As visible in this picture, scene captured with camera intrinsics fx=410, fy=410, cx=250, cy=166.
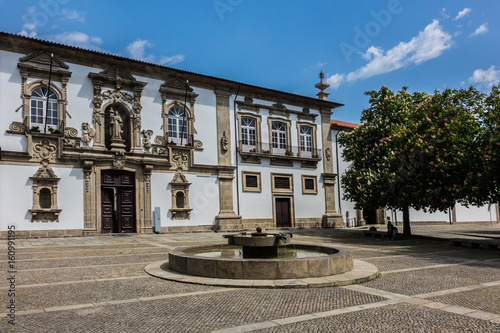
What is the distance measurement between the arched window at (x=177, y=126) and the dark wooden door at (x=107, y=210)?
15.3 ft

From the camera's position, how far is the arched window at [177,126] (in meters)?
24.5

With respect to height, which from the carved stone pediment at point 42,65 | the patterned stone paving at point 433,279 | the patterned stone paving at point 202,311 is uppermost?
the carved stone pediment at point 42,65

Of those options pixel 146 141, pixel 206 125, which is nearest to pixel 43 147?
pixel 146 141

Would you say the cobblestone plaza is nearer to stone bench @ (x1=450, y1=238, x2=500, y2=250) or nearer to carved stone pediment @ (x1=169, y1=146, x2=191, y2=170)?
stone bench @ (x1=450, y1=238, x2=500, y2=250)

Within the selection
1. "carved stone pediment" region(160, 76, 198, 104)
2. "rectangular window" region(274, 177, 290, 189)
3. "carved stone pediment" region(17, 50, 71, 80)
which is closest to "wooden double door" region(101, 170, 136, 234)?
"carved stone pediment" region(160, 76, 198, 104)

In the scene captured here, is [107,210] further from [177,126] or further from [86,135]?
[177,126]

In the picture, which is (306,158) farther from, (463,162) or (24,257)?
(24,257)

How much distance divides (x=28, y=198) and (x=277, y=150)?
15.8 meters

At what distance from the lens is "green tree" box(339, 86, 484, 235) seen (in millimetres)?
16500

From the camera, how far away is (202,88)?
25.9 m

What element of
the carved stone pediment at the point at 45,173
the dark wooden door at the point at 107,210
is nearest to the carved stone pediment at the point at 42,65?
the carved stone pediment at the point at 45,173

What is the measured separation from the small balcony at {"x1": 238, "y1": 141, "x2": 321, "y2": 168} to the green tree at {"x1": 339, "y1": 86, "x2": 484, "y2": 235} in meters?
6.44

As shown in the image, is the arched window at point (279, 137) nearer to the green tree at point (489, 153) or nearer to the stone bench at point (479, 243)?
the stone bench at point (479, 243)

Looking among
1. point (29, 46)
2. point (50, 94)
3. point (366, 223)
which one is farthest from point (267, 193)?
point (29, 46)
